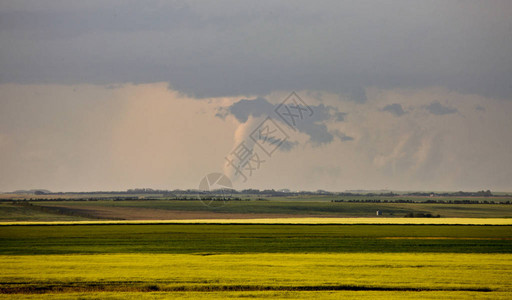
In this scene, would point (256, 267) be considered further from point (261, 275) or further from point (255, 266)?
point (261, 275)

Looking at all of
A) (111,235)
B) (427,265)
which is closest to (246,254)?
(427,265)

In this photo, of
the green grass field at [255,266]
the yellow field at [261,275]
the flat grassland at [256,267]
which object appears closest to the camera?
the yellow field at [261,275]

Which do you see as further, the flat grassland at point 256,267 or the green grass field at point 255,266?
the flat grassland at point 256,267

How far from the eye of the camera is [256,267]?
1977 inches

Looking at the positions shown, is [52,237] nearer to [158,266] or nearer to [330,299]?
[158,266]

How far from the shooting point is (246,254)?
61.1 meters

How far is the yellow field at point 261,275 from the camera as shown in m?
39.1

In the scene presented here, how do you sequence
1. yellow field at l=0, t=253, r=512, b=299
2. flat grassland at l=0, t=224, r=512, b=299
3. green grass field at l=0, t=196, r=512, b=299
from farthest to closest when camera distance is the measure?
flat grassland at l=0, t=224, r=512, b=299 < green grass field at l=0, t=196, r=512, b=299 < yellow field at l=0, t=253, r=512, b=299

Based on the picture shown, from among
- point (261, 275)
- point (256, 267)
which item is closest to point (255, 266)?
point (256, 267)

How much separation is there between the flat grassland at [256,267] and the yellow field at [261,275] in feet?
0.20

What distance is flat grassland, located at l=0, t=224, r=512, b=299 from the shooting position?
3975 cm

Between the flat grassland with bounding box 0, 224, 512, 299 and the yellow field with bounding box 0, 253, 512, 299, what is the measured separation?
60 mm

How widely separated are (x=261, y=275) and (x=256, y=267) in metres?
4.52

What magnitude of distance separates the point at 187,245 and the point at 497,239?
35.3m
